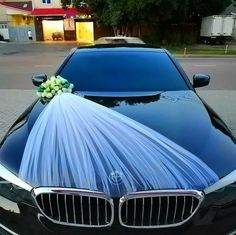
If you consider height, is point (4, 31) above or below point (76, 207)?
below

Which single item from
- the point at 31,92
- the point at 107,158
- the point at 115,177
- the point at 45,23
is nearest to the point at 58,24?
the point at 45,23

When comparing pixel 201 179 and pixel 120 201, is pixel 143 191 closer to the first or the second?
pixel 120 201

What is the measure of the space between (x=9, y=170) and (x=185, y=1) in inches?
1045

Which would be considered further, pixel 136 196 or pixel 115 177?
pixel 115 177

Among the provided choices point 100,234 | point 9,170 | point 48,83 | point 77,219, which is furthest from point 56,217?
point 48,83

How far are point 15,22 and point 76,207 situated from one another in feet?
133

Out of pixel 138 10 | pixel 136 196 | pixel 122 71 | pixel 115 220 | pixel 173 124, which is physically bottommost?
pixel 138 10

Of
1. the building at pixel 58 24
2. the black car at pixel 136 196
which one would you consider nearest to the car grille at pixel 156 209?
the black car at pixel 136 196

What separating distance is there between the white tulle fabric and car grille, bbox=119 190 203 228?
2.1 inches

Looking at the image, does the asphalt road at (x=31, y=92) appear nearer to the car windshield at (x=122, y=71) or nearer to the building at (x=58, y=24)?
the car windshield at (x=122, y=71)

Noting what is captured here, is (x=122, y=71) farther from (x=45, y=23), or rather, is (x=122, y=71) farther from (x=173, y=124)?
(x=45, y=23)

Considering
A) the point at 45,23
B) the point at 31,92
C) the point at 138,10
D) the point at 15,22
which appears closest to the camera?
the point at 31,92

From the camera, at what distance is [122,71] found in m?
4.30

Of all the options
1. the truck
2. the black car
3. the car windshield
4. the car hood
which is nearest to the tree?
the truck
